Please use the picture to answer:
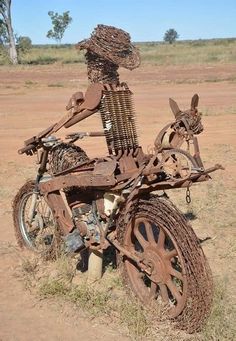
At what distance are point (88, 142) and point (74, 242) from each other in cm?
690

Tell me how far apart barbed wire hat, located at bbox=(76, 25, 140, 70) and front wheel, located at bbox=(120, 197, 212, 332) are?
1075mm

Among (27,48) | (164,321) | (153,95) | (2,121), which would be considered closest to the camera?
(164,321)

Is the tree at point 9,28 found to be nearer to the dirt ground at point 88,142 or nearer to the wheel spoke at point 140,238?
the dirt ground at point 88,142

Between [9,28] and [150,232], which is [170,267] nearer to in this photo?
[150,232]

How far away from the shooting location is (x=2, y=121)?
1479 cm

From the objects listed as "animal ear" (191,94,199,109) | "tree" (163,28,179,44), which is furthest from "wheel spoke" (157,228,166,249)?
"tree" (163,28,179,44)

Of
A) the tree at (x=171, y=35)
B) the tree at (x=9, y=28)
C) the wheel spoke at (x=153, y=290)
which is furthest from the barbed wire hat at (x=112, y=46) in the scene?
the tree at (x=171, y=35)

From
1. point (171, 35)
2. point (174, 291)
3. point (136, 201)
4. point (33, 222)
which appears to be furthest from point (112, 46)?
point (171, 35)

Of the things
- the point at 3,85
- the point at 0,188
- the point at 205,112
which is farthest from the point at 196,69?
the point at 0,188

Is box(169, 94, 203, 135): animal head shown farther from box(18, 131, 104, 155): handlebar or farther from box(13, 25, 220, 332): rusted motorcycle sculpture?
box(18, 131, 104, 155): handlebar

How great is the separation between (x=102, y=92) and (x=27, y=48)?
146ft

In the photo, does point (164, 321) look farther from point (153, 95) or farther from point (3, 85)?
point (3, 85)

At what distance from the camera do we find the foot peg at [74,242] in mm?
4473

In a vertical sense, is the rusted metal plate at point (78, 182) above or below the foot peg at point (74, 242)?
above
